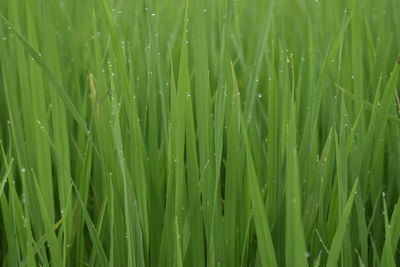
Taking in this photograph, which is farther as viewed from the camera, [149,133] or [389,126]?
[389,126]

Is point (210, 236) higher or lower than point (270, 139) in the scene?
lower

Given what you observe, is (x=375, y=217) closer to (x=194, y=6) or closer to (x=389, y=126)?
(x=389, y=126)

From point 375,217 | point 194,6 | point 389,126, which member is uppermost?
point 194,6

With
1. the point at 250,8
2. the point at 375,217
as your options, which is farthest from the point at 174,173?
the point at 250,8

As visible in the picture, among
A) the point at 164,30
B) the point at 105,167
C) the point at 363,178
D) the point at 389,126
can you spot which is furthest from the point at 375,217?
the point at 164,30

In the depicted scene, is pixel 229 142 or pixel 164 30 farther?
pixel 164 30

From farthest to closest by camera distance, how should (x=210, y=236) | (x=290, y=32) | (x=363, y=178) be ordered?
(x=290, y=32) → (x=363, y=178) → (x=210, y=236)

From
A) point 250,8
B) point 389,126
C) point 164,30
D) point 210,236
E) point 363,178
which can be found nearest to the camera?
point 210,236

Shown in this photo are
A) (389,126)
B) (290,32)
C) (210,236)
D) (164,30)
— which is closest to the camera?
(210,236)

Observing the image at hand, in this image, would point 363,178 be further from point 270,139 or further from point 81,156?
point 81,156
